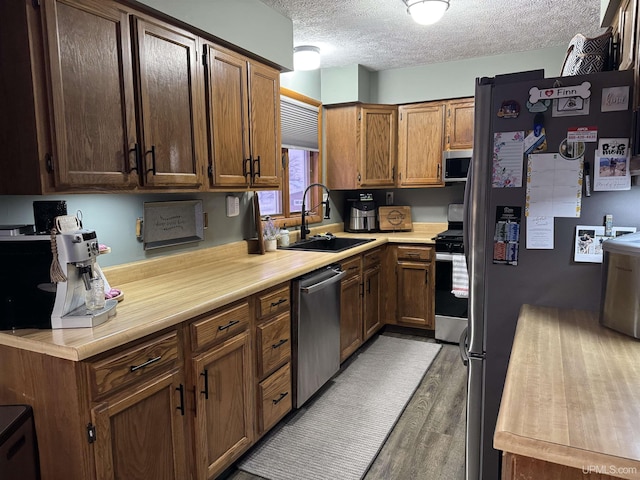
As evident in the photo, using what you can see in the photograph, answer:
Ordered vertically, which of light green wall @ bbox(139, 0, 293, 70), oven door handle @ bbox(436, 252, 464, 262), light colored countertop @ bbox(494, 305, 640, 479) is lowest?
oven door handle @ bbox(436, 252, 464, 262)

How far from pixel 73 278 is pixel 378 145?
10.7ft

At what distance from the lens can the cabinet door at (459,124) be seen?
12.9 ft

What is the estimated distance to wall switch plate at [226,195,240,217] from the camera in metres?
2.86

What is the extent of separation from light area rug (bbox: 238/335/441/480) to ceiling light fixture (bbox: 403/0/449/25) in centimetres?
237

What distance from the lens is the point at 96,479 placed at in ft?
4.49

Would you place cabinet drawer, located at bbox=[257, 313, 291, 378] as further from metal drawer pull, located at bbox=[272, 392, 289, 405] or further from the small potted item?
the small potted item

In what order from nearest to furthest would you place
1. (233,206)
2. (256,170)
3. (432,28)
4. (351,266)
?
1. (256,170)
2. (233,206)
3. (432,28)
4. (351,266)

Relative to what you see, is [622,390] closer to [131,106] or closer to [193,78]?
[131,106]

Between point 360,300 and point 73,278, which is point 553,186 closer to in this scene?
point 73,278

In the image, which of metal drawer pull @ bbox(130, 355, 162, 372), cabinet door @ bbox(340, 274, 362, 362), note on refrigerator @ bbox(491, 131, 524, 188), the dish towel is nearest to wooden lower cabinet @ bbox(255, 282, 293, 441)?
metal drawer pull @ bbox(130, 355, 162, 372)

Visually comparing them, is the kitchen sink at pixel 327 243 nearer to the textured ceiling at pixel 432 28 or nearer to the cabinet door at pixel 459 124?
the cabinet door at pixel 459 124

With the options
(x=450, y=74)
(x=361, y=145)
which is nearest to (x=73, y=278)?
(x=361, y=145)

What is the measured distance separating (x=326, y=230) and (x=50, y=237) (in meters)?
2.93

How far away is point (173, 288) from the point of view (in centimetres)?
201
